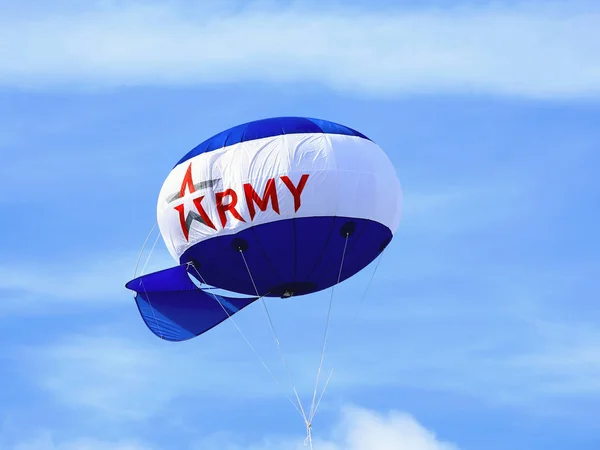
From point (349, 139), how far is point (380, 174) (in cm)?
132

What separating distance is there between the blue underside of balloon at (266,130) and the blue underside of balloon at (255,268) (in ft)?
8.55

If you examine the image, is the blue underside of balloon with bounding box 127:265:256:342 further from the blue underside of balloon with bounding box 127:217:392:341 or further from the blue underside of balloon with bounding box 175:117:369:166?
the blue underside of balloon with bounding box 175:117:369:166

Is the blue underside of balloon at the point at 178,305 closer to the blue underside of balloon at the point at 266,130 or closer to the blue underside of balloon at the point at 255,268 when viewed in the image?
the blue underside of balloon at the point at 255,268

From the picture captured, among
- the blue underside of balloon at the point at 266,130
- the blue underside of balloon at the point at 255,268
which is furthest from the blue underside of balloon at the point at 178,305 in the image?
the blue underside of balloon at the point at 266,130

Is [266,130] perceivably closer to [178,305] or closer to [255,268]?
[255,268]

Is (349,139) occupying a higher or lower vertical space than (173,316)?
higher

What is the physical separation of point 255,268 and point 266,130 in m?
3.85

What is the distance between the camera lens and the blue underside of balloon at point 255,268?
1577 inches

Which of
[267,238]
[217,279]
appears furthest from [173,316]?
[267,238]

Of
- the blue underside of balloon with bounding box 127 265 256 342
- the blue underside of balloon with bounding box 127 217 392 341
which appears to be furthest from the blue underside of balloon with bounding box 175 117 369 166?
the blue underside of balloon with bounding box 127 265 256 342

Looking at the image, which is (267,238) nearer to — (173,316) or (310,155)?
(310,155)

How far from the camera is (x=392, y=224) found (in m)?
42.1

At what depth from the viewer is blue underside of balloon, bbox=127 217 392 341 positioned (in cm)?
4006

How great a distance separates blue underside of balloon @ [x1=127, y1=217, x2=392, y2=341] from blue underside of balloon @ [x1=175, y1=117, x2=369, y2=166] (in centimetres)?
261
